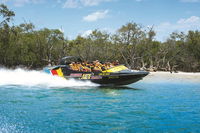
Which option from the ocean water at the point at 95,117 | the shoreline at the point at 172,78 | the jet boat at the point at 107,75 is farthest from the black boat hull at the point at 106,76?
the shoreline at the point at 172,78

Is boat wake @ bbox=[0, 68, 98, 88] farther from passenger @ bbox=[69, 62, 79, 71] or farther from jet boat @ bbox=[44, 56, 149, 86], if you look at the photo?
passenger @ bbox=[69, 62, 79, 71]

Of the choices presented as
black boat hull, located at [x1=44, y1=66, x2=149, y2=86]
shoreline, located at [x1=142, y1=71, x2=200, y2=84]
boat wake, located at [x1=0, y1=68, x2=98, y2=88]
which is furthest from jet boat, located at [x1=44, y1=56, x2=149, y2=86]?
shoreline, located at [x1=142, y1=71, x2=200, y2=84]

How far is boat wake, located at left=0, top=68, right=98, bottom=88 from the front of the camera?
16.8 m

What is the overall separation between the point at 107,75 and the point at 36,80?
5.46m

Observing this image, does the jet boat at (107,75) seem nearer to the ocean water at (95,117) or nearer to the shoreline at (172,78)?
the ocean water at (95,117)

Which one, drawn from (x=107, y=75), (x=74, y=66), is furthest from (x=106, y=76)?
(x=74, y=66)

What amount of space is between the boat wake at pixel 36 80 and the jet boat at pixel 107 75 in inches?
13.1

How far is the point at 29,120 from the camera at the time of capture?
7.07 metres

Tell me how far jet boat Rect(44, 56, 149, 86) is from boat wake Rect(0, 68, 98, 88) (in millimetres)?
333

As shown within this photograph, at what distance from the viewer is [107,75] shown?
16234 millimetres

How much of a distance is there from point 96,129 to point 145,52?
5266cm

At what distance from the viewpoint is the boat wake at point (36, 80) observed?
1680 centimetres

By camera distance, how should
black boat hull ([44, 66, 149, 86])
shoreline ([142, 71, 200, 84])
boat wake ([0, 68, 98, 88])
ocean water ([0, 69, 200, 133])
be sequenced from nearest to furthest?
ocean water ([0, 69, 200, 133]) → black boat hull ([44, 66, 149, 86]) → boat wake ([0, 68, 98, 88]) → shoreline ([142, 71, 200, 84])

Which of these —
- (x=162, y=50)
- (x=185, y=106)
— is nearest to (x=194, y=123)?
(x=185, y=106)
